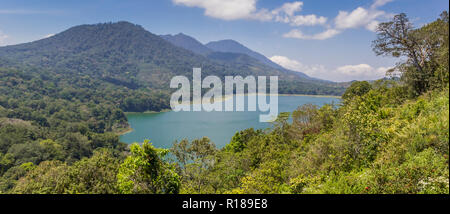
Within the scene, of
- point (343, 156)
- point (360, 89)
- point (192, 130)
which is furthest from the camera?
point (192, 130)

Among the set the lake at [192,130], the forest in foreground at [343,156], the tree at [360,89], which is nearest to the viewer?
the forest in foreground at [343,156]

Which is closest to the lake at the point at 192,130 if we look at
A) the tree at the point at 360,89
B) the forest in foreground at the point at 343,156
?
the forest in foreground at the point at 343,156

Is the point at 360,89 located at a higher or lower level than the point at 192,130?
higher

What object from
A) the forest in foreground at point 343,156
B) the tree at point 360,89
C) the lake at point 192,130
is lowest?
the lake at point 192,130

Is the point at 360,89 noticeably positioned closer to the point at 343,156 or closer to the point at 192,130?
the point at 343,156

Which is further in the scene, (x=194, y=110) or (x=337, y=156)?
(x=194, y=110)

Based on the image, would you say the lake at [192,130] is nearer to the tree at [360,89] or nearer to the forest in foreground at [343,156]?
the forest in foreground at [343,156]

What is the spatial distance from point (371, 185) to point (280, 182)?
16.2ft

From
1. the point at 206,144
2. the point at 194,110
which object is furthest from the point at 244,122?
the point at 206,144

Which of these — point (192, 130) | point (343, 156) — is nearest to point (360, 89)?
point (343, 156)

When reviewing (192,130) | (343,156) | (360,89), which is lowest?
(192,130)
